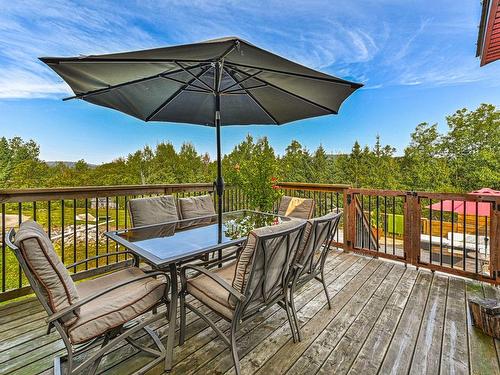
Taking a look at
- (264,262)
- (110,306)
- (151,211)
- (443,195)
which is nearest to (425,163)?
(443,195)

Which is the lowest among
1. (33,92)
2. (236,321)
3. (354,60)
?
(236,321)

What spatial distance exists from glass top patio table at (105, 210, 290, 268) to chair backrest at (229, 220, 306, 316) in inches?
20.2

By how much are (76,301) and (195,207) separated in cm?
215

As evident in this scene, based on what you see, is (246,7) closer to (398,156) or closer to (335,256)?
(335,256)

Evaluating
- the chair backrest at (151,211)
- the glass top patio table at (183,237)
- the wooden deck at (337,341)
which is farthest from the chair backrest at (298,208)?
the chair backrest at (151,211)

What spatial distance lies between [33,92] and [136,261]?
407 inches

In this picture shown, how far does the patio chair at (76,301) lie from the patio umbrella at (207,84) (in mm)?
1170

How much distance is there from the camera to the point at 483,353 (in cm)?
186

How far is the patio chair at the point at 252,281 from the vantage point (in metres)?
1.52

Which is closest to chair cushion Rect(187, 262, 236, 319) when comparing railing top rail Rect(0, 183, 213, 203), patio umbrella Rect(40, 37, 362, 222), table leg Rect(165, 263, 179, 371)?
table leg Rect(165, 263, 179, 371)

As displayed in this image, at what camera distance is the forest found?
9.60m

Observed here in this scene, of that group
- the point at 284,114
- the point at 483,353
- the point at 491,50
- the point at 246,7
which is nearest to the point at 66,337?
the point at 483,353

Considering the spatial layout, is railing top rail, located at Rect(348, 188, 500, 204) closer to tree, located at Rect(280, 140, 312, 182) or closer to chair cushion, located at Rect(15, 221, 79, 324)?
chair cushion, located at Rect(15, 221, 79, 324)

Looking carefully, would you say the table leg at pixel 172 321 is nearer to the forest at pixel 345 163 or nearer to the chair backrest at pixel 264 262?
the chair backrest at pixel 264 262
